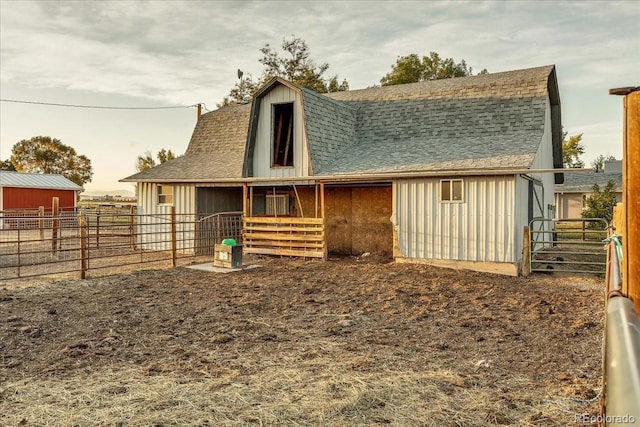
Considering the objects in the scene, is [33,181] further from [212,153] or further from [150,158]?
[150,158]

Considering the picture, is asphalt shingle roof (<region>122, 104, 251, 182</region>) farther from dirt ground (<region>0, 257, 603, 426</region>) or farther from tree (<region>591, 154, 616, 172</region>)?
tree (<region>591, 154, 616, 172</region>)

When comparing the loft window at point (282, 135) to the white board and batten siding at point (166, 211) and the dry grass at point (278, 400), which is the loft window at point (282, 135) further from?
the dry grass at point (278, 400)

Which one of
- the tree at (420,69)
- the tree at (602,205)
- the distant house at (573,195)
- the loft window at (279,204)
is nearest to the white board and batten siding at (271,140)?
the loft window at (279,204)

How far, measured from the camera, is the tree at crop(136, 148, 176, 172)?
149 feet

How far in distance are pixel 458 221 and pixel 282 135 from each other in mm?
7606

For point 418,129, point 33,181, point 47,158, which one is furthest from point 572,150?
point 47,158

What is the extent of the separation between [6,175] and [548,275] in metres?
34.7

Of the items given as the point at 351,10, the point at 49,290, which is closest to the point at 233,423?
the point at 49,290

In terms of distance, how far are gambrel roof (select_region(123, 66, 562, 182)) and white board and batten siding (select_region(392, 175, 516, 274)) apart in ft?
2.01

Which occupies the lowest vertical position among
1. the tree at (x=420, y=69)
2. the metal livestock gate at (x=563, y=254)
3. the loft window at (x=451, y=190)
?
the metal livestock gate at (x=563, y=254)

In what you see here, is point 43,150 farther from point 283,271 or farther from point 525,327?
point 525,327

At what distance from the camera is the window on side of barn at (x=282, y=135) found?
16688 mm

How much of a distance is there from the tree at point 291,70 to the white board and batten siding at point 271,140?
21.0m

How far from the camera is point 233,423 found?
4.06 metres
